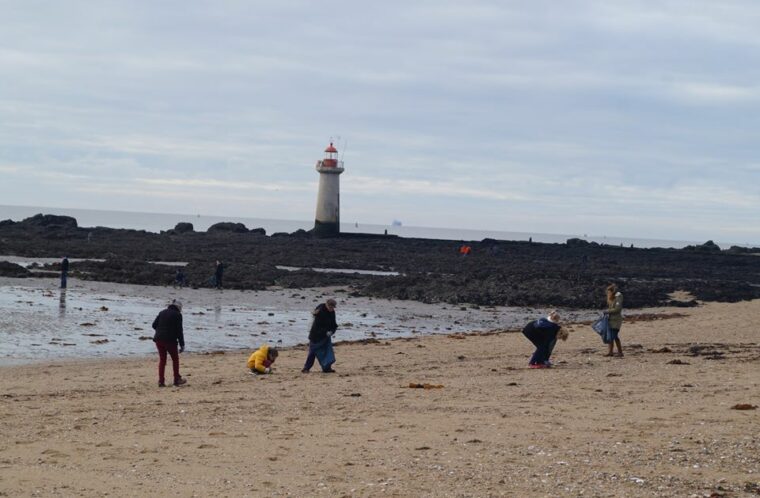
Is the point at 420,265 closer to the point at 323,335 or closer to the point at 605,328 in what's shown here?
the point at 605,328

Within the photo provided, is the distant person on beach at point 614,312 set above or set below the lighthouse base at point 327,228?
below

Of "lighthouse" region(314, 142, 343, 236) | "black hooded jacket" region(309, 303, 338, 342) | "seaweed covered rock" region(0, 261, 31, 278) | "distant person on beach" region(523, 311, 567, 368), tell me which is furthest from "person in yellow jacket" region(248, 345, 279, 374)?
"lighthouse" region(314, 142, 343, 236)

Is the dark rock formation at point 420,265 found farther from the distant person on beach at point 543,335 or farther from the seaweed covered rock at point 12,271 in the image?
the distant person on beach at point 543,335

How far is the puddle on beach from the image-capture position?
2208 centimetres

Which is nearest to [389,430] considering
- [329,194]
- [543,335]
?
[543,335]

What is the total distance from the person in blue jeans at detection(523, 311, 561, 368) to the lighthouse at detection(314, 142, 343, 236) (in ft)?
204

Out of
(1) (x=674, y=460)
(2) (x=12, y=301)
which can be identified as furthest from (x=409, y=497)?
(2) (x=12, y=301)

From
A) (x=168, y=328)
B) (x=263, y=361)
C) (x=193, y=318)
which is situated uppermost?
(x=168, y=328)

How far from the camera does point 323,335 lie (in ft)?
53.8

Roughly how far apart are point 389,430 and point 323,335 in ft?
18.3

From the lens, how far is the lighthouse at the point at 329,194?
78375 millimetres

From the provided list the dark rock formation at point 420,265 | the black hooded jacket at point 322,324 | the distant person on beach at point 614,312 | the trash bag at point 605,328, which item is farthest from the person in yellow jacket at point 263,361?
the dark rock formation at point 420,265

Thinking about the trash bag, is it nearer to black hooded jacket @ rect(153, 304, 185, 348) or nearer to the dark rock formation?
black hooded jacket @ rect(153, 304, 185, 348)

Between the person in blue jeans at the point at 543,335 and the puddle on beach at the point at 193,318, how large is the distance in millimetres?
8125
